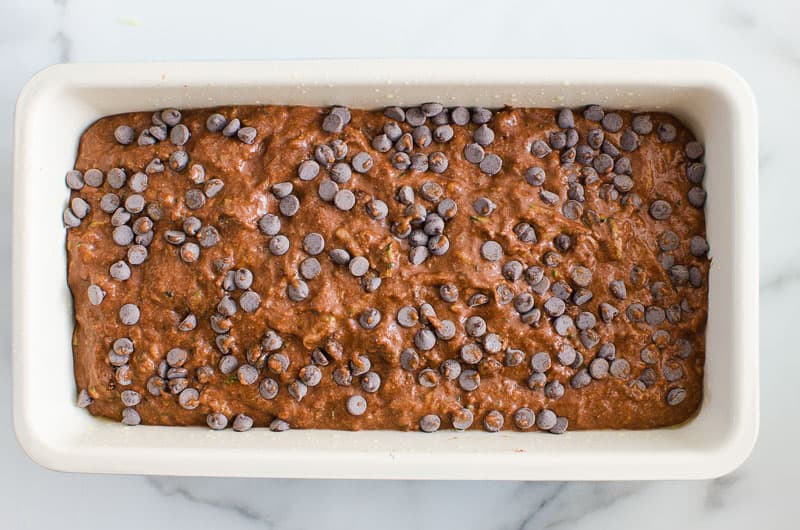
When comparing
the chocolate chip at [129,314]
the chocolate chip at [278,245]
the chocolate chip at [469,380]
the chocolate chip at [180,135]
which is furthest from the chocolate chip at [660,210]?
the chocolate chip at [129,314]

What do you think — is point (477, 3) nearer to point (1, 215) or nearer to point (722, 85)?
point (722, 85)

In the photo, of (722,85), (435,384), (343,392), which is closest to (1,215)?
(343,392)

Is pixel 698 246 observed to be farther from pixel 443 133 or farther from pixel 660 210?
pixel 443 133

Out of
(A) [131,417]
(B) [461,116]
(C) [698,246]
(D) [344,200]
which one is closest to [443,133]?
(B) [461,116]

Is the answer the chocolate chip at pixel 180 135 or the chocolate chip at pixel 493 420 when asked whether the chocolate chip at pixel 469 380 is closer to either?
the chocolate chip at pixel 493 420

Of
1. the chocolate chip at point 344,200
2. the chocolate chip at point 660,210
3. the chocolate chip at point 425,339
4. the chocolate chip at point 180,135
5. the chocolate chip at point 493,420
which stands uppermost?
the chocolate chip at point 180,135

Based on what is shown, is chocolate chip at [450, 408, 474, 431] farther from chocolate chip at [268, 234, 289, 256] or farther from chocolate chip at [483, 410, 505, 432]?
chocolate chip at [268, 234, 289, 256]
